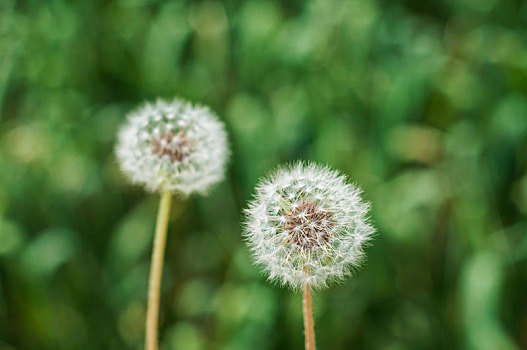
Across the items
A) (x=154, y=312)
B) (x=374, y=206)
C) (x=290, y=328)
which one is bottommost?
(x=154, y=312)

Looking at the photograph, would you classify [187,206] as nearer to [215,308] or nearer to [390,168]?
[215,308]

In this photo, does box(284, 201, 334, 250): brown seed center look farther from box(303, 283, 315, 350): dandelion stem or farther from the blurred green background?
the blurred green background

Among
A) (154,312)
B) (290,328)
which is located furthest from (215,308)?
(154,312)

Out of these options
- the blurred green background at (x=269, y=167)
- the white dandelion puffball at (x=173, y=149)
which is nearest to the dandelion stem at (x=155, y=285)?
the white dandelion puffball at (x=173, y=149)

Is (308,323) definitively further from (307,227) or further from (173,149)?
(173,149)

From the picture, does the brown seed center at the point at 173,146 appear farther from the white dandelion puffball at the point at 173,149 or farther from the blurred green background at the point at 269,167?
A: the blurred green background at the point at 269,167
